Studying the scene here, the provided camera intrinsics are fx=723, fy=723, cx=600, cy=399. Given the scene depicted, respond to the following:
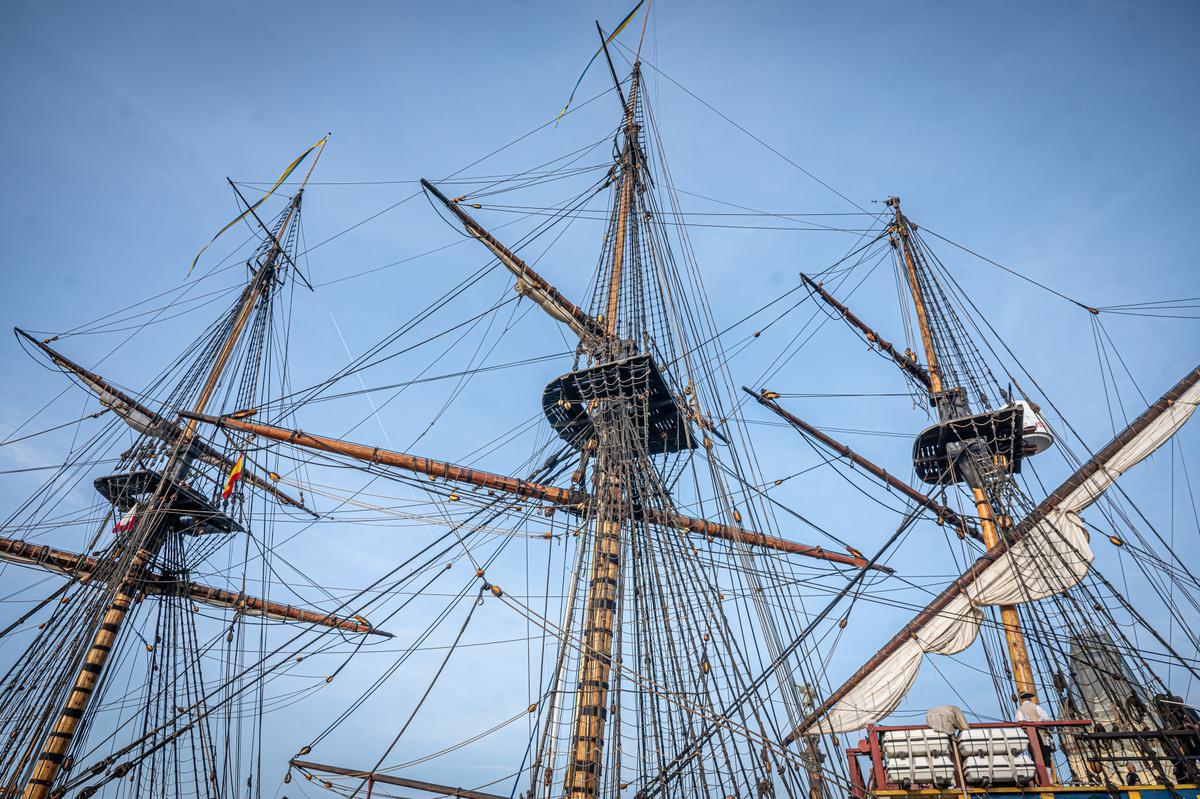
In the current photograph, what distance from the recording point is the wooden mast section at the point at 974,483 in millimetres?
15531

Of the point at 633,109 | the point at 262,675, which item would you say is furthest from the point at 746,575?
the point at 633,109

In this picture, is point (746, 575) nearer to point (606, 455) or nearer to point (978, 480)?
point (606, 455)

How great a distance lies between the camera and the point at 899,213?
78.6 ft

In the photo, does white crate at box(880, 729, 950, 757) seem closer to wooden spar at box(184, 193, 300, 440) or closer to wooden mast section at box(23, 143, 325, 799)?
wooden mast section at box(23, 143, 325, 799)

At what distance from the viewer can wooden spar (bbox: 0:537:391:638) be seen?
19698mm

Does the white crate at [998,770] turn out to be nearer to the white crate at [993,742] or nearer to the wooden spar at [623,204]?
the white crate at [993,742]

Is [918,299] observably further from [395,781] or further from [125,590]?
[125,590]

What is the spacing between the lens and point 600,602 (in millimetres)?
13031

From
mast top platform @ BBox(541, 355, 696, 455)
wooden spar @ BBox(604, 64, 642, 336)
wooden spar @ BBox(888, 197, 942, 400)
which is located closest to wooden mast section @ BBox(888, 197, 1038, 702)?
wooden spar @ BBox(888, 197, 942, 400)

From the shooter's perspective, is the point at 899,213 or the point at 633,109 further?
the point at 899,213

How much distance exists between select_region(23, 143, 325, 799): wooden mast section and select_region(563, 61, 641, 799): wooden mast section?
10.8 meters

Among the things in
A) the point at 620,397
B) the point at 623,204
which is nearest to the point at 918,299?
the point at 623,204

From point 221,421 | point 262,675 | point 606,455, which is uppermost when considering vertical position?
point 221,421

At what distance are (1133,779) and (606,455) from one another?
9.71 meters
